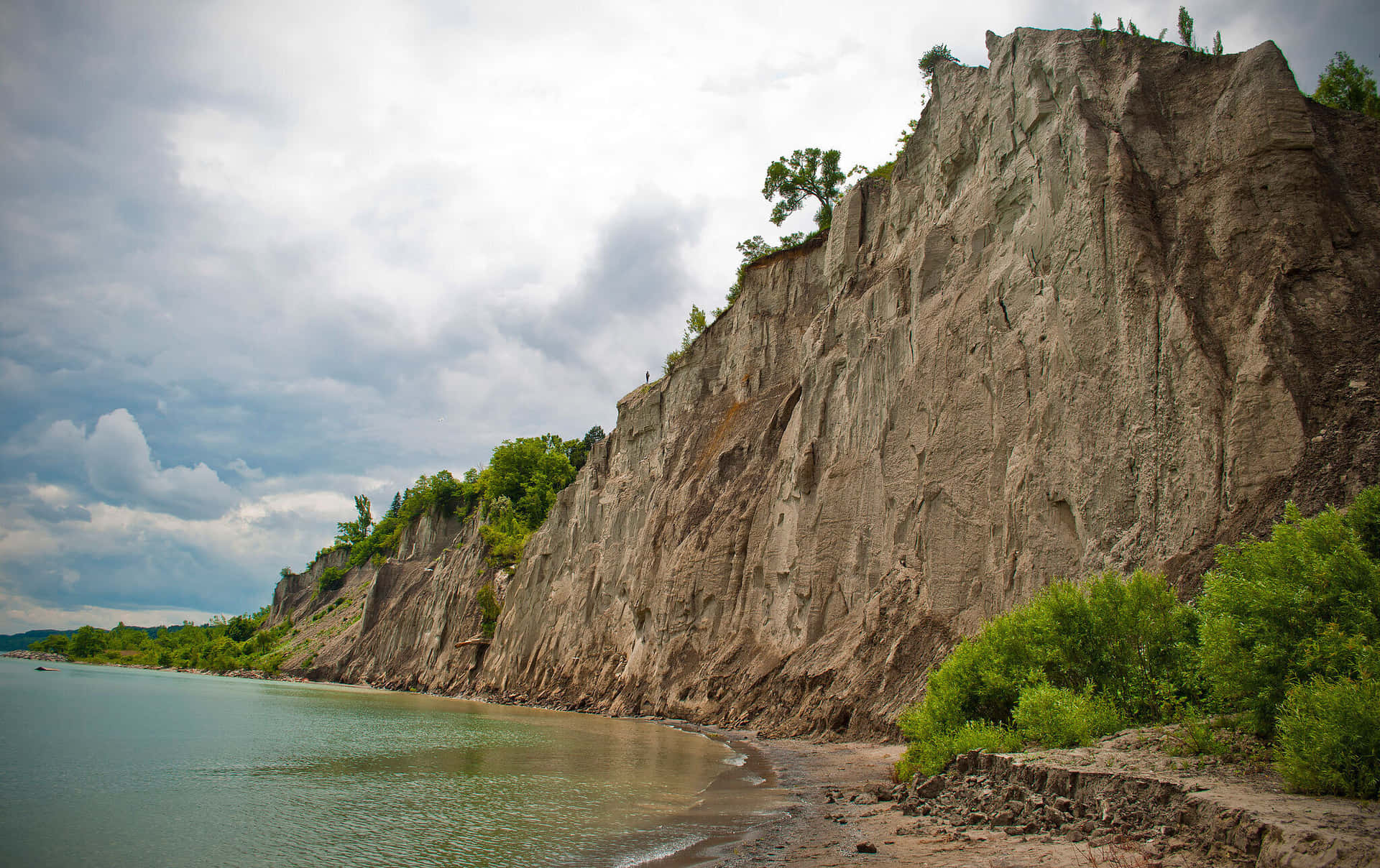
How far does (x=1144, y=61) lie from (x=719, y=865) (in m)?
23.5

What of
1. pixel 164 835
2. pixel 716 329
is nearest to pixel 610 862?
pixel 164 835

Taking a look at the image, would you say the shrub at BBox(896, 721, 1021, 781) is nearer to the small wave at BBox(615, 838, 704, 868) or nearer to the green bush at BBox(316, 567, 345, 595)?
the small wave at BBox(615, 838, 704, 868)

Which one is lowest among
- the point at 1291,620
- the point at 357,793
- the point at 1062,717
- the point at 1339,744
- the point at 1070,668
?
the point at 357,793

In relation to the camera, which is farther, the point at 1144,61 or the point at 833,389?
the point at 833,389

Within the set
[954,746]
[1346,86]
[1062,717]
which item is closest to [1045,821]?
[1062,717]

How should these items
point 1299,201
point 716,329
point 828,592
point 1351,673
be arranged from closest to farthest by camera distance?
1. point 1351,673
2. point 1299,201
3. point 828,592
4. point 716,329

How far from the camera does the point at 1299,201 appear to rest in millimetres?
17297

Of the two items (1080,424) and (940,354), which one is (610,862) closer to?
(1080,424)

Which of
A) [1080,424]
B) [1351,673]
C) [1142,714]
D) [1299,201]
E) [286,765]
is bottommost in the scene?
[286,765]

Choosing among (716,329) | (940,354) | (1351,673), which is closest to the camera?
(1351,673)

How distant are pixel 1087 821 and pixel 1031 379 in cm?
1422

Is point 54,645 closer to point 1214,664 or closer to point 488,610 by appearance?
point 488,610

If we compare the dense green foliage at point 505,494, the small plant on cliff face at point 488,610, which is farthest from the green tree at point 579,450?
the small plant on cliff face at point 488,610

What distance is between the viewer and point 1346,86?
25.8 meters
